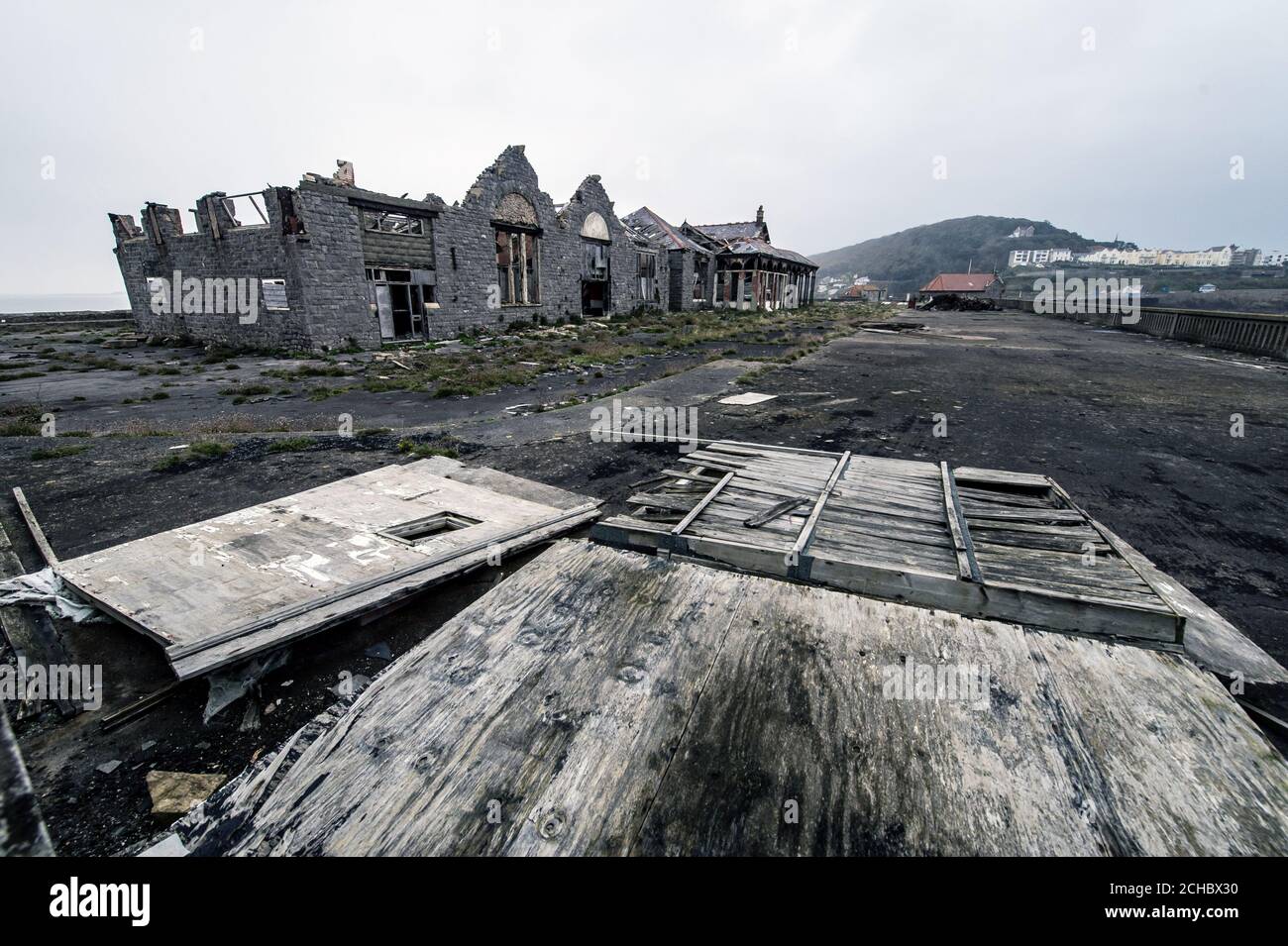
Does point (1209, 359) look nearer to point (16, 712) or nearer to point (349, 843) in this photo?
point (349, 843)

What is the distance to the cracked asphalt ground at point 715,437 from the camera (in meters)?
2.59

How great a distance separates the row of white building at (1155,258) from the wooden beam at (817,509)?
16472cm

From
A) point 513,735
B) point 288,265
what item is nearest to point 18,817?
point 513,735

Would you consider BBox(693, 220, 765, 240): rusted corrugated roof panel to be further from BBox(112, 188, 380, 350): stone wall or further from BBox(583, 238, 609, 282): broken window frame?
BBox(112, 188, 380, 350): stone wall

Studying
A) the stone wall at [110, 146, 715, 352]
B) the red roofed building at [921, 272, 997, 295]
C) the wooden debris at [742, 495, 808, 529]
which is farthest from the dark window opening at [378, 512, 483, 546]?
the red roofed building at [921, 272, 997, 295]

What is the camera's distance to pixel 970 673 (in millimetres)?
2004

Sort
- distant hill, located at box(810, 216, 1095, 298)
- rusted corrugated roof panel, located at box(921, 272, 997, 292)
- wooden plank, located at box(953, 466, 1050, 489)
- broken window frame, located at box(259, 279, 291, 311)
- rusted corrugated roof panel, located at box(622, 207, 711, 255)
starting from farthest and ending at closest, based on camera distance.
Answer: distant hill, located at box(810, 216, 1095, 298)
rusted corrugated roof panel, located at box(921, 272, 997, 292)
rusted corrugated roof panel, located at box(622, 207, 711, 255)
broken window frame, located at box(259, 279, 291, 311)
wooden plank, located at box(953, 466, 1050, 489)

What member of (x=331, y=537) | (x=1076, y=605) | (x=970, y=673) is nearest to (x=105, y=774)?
(x=331, y=537)

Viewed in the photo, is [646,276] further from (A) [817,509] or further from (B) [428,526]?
(A) [817,509]

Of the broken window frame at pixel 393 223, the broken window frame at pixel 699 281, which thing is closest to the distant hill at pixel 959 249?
the broken window frame at pixel 699 281

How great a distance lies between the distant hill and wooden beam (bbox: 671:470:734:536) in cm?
14646

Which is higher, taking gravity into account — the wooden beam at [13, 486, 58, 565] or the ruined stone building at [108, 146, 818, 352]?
the ruined stone building at [108, 146, 818, 352]

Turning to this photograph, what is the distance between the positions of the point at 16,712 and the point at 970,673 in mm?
4516

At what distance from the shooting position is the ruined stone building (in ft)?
54.0
